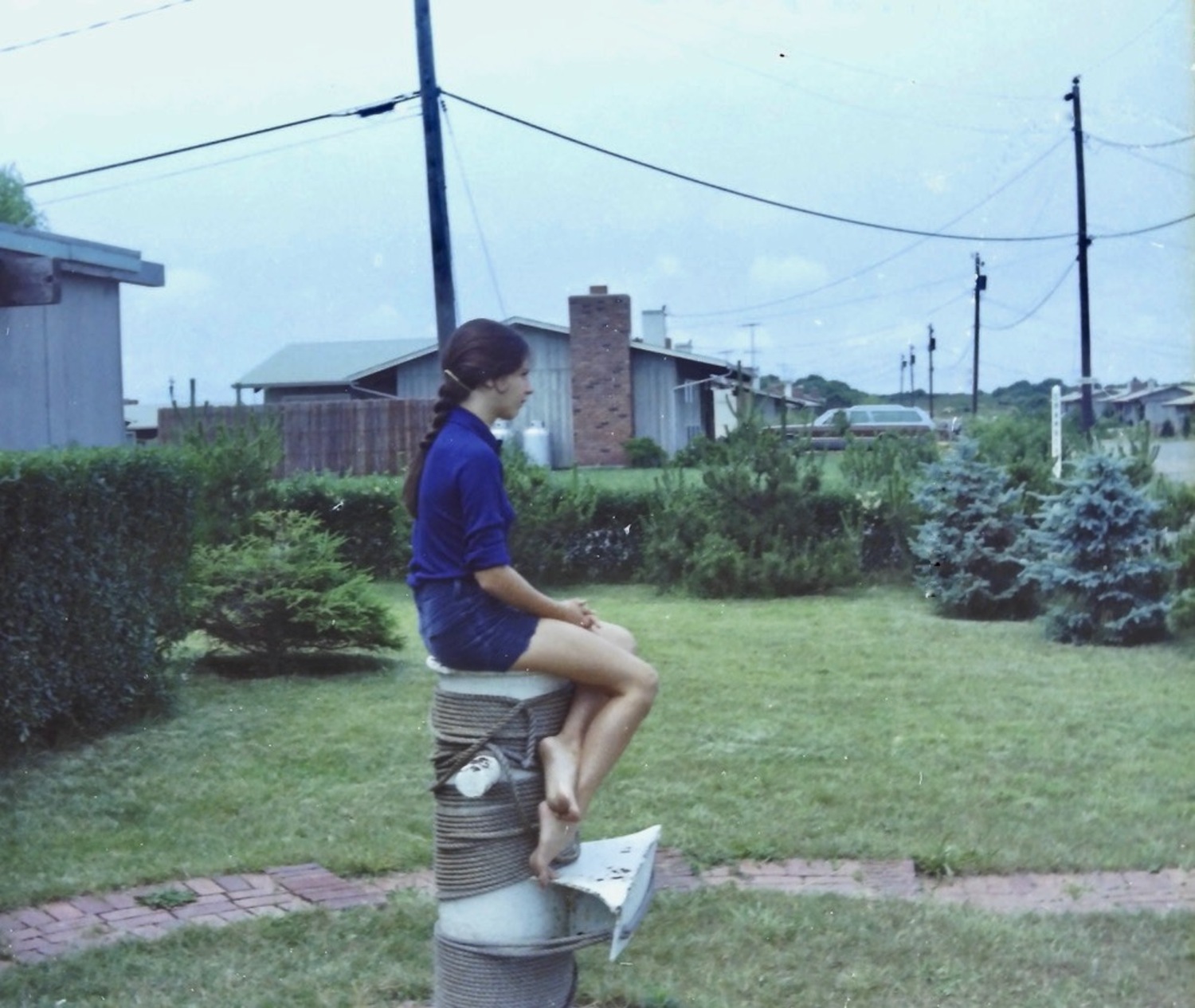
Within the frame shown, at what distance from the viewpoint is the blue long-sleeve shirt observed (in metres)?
3.37

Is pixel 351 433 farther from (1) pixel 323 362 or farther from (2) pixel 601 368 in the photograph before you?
(1) pixel 323 362

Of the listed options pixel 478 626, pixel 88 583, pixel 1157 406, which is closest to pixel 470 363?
pixel 478 626

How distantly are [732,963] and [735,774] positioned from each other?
262cm

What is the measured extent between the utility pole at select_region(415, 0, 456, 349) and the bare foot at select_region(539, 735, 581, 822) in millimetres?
11724

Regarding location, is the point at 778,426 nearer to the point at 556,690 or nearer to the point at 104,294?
the point at 104,294

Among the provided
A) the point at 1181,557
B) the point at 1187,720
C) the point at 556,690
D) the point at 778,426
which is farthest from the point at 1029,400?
the point at 556,690

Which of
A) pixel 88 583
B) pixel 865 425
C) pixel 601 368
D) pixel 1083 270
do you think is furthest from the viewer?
pixel 601 368

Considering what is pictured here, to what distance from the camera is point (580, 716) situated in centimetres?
354

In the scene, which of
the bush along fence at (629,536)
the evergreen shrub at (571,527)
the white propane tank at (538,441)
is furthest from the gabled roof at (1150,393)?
the white propane tank at (538,441)

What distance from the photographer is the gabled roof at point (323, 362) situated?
109ft

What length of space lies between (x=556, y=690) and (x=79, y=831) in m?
3.64

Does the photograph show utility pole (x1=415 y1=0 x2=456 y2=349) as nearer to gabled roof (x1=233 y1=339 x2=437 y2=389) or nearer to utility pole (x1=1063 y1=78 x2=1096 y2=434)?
utility pole (x1=1063 y1=78 x2=1096 y2=434)

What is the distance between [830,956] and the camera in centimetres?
471

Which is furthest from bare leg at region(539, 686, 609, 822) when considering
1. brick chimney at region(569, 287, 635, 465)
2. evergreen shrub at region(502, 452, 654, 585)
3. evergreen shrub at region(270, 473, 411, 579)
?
brick chimney at region(569, 287, 635, 465)
